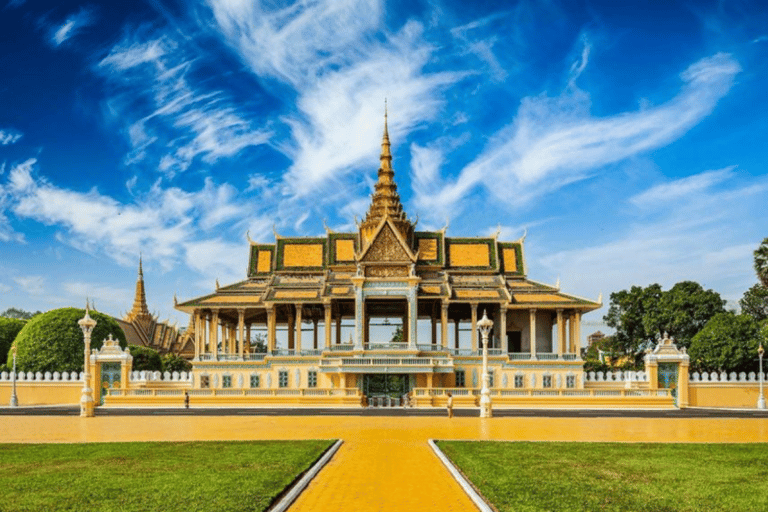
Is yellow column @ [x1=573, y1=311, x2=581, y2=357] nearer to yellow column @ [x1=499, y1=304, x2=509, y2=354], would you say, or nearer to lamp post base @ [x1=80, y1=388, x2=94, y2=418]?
yellow column @ [x1=499, y1=304, x2=509, y2=354]

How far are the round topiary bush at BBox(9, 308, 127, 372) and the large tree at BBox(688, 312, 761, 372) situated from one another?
45638 millimetres

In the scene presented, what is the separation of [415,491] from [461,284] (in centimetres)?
4601

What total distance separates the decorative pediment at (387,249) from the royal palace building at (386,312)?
0.07 m

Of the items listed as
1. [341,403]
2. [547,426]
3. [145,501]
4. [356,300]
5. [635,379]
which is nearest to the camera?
[145,501]

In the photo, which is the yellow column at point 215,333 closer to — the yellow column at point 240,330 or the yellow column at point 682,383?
the yellow column at point 240,330

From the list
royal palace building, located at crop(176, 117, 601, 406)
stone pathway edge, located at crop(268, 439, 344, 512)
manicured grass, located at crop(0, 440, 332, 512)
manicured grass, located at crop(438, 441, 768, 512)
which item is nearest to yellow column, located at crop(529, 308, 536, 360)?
royal palace building, located at crop(176, 117, 601, 406)

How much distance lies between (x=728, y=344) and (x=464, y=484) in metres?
45.4

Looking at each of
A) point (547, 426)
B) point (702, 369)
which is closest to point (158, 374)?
point (547, 426)

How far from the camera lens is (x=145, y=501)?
1179 cm

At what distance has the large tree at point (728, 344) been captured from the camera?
53.0m

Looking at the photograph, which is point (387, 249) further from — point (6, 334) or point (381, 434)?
point (6, 334)

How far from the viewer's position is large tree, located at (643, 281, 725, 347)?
6088 cm

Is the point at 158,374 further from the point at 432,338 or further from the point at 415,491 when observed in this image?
the point at 415,491

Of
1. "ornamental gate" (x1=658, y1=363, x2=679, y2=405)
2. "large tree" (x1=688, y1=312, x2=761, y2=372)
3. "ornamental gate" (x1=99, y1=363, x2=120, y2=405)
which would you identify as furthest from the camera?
"large tree" (x1=688, y1=312, x2=761, y2=372)
